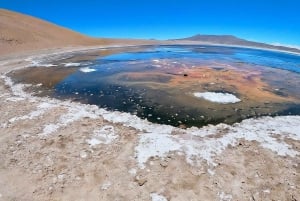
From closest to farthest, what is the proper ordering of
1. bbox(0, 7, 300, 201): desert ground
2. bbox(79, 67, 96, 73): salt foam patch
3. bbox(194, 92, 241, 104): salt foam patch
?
bbox(0, 7, 300, 201): desert ground → bbox(194, 92, 241, 104): salt foam patch → bbox(79, 67, 96, 73): salt foam patch

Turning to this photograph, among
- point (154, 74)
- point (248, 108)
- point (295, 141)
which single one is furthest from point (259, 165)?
point (154, 74)

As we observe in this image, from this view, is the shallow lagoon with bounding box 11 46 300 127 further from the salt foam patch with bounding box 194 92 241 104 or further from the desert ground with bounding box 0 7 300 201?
the desert ground with bounding box 0 7 300 201

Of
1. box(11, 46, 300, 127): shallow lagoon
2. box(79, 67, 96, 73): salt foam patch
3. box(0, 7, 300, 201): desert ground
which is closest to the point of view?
box(0, 7, 300, 201): desert ground

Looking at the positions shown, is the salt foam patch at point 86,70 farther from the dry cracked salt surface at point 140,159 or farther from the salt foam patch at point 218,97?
the dry cracked salt surface at point 140,159

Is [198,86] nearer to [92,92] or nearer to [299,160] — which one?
[92,92]

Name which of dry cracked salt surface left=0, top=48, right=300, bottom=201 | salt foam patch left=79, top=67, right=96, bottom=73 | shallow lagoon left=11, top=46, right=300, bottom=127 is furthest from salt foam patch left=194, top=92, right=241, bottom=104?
salt foam patch left=79, top=67, right=96, bottom=73

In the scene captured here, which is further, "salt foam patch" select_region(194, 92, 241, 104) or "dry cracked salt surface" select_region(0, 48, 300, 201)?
"salt foam patch" select_region(194, 92, 241, 104)

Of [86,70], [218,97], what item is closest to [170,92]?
[218,97]

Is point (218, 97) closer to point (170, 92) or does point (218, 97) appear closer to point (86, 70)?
point (170, 92)
